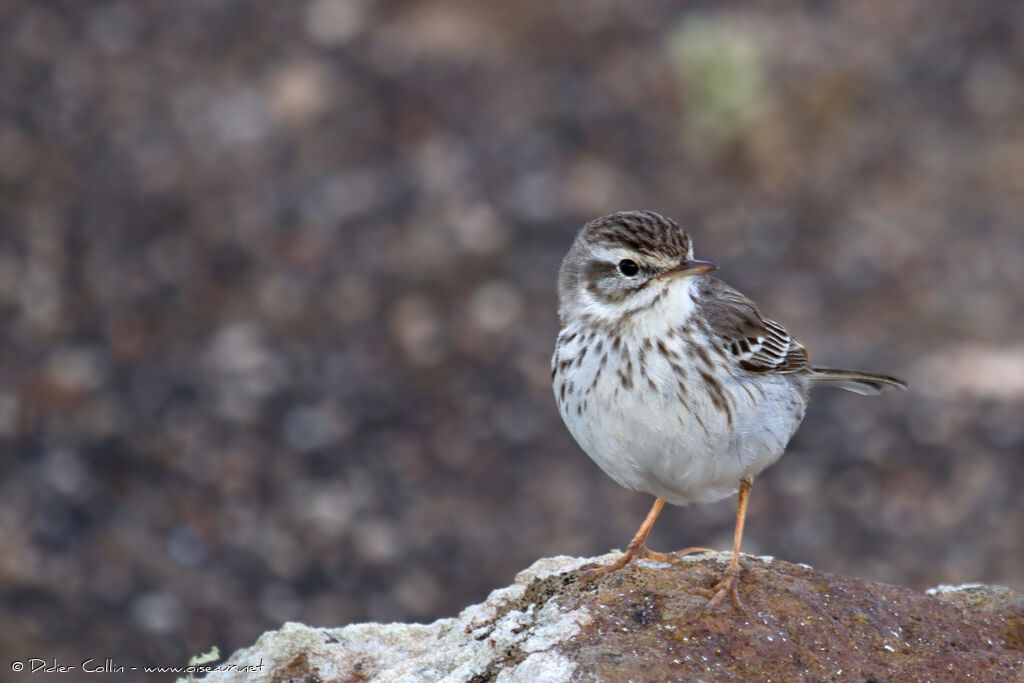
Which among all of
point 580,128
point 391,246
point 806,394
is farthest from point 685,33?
point 806,394

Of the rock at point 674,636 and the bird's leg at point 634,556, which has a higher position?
the bird's leg at point 634,556

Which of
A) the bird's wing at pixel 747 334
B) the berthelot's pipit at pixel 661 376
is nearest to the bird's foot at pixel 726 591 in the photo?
the berthelot's pipit at pixel 661 376

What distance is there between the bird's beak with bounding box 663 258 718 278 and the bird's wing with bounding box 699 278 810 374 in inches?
14.5

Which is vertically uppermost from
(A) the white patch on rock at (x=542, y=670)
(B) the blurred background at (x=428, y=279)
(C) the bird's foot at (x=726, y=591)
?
(B) the blurred background at (x=428, y=279)

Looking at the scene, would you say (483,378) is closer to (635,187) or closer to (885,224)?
(635,187)

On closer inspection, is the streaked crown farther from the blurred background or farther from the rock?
the blurred background

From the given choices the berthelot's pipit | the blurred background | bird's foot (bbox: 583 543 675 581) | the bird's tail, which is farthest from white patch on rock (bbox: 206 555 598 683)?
the blurred background

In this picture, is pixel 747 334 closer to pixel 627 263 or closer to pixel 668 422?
pixel 627 263

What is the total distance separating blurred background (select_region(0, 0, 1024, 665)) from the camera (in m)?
11.2

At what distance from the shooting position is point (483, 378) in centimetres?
1255

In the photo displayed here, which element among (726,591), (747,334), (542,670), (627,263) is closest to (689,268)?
(627,263)

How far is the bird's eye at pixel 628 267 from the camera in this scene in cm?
616

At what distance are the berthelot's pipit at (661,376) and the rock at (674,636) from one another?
24 centimetres

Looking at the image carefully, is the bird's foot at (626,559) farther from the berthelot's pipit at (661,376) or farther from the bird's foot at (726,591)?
the bird's foot at (726,591)
